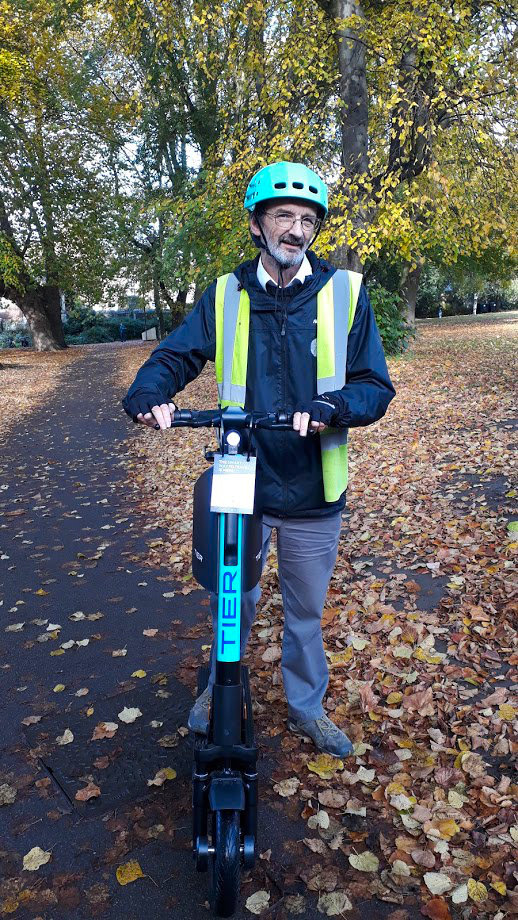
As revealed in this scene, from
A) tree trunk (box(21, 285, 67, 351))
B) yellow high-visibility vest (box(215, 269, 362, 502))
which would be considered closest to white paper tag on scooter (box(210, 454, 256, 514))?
yellow high-visibility vest (box(215, 269, 362, 502))

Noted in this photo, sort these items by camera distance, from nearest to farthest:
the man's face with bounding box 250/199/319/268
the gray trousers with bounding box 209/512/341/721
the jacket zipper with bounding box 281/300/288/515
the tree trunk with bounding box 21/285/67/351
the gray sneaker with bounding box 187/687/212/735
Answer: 1. the man's face with bounding box 250/199/319/268
2. the jacket zipper with bounding box 281/300/288/515
3. the gray trousers with bounding box 209/512/341/721
4. the gray sneaker with bounding box 187/687/212/735
5. the tree trunk with bounding box 21/285/67/351

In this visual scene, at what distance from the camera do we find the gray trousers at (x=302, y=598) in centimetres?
317

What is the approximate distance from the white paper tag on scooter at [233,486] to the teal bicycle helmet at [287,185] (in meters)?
1.07

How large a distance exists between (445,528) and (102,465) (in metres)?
5.82

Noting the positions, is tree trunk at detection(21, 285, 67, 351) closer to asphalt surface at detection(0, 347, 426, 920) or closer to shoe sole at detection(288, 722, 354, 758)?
asphalt surface at detection(0, 347, 426, 920)

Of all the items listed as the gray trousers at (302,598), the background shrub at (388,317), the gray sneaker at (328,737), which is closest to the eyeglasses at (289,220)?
the gray trousers at (302,598)

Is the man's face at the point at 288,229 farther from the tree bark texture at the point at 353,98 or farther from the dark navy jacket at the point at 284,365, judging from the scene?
the tree bark texture at the point at 353,98

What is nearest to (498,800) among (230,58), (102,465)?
(102,465)

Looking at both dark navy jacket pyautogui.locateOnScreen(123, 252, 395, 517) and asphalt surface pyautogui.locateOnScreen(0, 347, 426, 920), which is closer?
asphalt surface pyautogui.locateOnScreen(0, 347, 426, 920)

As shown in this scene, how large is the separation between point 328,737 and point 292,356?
1.83 metres

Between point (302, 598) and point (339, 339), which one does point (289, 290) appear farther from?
point (302, 598)

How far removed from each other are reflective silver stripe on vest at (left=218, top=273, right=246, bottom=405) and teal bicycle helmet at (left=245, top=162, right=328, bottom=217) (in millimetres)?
340

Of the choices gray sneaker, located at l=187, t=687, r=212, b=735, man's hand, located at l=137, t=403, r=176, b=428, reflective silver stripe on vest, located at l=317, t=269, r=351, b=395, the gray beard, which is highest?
the gray beard

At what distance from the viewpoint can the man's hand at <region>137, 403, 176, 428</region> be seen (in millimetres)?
2562
